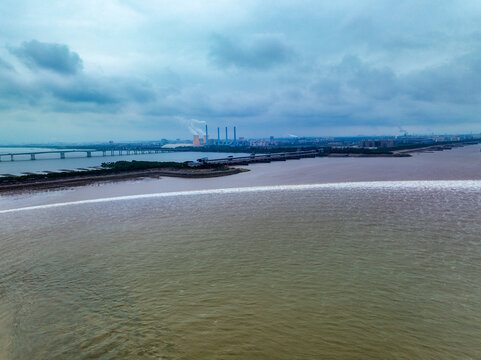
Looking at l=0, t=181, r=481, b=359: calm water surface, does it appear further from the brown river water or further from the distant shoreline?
the distant shoreline

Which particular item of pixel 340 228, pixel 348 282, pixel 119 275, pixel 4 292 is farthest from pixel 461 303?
pixel 4 292

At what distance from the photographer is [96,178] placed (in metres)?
28.8

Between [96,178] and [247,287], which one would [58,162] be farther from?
[247,287]

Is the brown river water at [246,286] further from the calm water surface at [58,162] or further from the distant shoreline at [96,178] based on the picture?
the calm water surface at [58,162]

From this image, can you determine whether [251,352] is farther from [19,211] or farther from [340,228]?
[19,211]

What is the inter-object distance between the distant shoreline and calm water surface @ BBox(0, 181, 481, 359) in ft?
46.3

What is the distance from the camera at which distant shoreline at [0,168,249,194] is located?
24.3m

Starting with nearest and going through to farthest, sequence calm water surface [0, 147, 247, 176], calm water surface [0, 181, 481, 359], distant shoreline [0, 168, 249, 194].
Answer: calm water surface [0, 181, 481, 359] → distant shoreline [0, 168, 249, 194] → calm water surface [0, 147, 247, 176]

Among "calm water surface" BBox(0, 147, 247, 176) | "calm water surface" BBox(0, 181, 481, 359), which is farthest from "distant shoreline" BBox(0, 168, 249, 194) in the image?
"calm water surface" BBox(0, 147, 247, 176)

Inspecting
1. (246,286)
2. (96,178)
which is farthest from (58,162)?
(246,286)

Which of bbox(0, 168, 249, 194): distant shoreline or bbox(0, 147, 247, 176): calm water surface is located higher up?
bbox(0, 147, 247, 176): calm water surface

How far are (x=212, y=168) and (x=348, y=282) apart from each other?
3004cm

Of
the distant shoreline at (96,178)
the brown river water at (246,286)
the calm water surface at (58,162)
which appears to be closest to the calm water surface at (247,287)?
the brown river water at (246,286)

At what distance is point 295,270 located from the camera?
7012mm
